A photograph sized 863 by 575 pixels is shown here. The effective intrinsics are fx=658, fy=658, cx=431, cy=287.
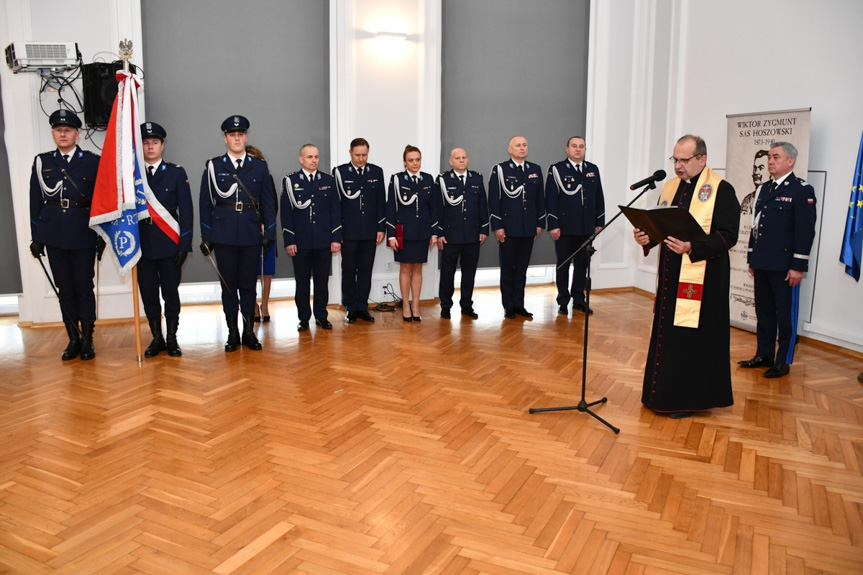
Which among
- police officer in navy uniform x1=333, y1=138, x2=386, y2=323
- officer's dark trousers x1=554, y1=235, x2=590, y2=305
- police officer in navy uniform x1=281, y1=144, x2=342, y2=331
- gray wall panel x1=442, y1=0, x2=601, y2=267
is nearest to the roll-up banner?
officer's dark trousers x1=554, y1=235, x2=590, y2=305

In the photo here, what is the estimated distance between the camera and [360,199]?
627 centimetres

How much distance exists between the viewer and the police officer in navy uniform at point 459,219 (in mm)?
6395

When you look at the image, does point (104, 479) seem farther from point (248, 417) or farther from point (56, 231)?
point (56, 231)

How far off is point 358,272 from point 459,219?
112cm

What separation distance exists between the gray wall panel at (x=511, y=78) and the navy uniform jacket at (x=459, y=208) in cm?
120

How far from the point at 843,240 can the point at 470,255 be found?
3181 millimetres

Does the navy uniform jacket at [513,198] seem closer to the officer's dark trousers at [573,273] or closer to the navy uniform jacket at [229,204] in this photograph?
the officer's dark trousers at [573,273]

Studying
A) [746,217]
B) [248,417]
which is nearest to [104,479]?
[248,417]

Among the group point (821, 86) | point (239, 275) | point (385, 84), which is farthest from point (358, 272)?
point (821, 86)

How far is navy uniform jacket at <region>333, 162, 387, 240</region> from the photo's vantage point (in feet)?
20.5

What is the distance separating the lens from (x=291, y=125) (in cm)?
702

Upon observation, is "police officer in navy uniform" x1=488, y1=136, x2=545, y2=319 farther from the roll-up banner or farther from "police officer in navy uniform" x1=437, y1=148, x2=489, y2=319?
the roll-up banner

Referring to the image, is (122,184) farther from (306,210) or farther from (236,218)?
(306,210)

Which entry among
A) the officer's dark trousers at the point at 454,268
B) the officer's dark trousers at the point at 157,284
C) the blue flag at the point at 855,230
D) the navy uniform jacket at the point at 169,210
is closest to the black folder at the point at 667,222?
the blue flag at the point at 855,230
